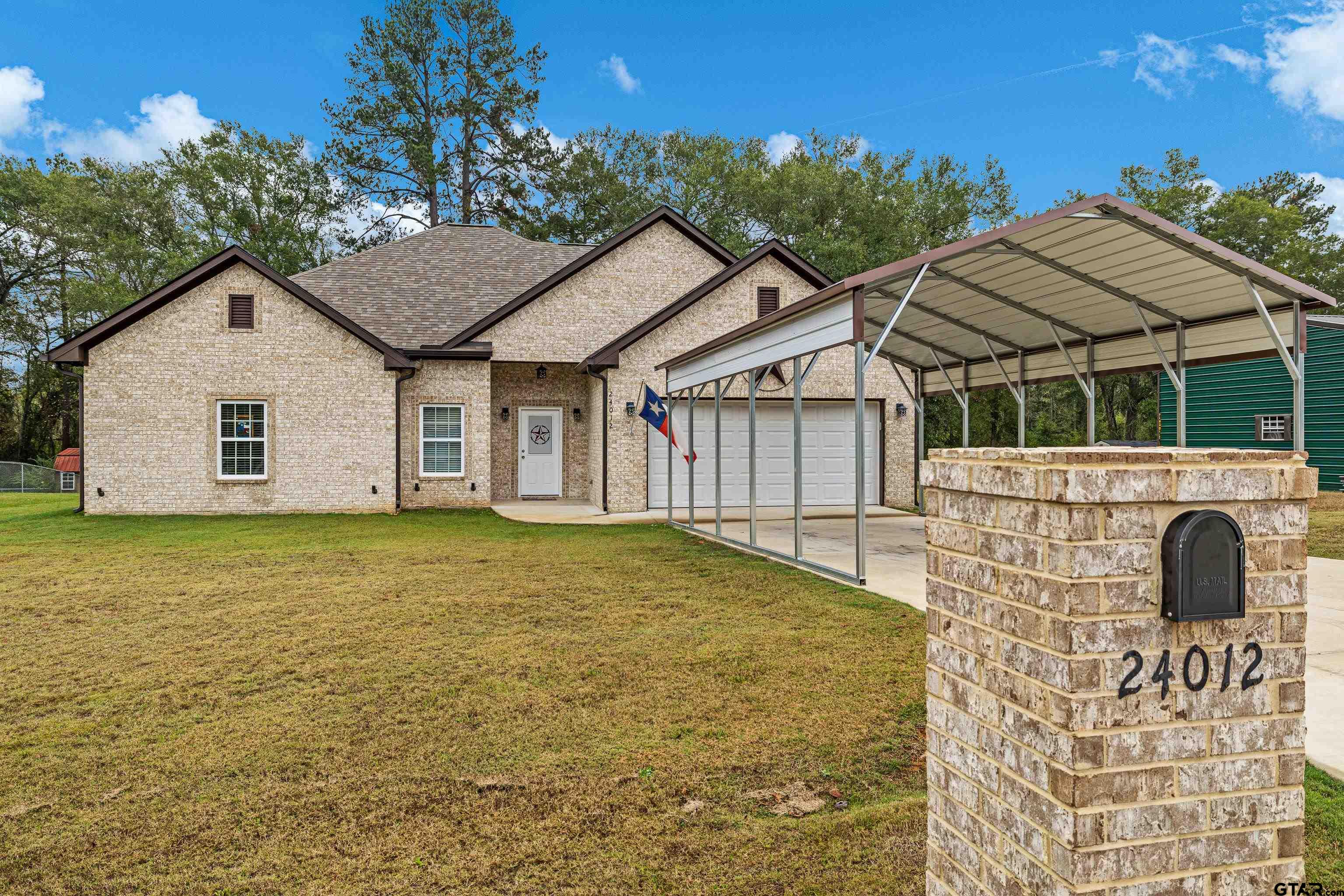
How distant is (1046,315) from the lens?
1248cm

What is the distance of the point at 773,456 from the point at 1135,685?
1508cm

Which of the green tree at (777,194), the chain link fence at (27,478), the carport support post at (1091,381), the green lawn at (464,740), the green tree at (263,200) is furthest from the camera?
the green tree at (263,200)

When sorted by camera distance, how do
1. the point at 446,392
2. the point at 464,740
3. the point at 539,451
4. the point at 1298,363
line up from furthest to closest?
the point at 539,451, the point at 446,392, the point at 1298,363, the point at 464,740

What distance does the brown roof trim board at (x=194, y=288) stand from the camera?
49.2 feet

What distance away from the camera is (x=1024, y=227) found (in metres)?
8.33

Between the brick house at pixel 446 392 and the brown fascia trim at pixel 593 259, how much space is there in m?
0.05

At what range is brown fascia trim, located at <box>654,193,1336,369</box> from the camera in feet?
26.0

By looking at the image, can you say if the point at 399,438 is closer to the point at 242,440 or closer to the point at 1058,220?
the point at 242,440

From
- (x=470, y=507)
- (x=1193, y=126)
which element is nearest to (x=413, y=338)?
(x=470, y=507)

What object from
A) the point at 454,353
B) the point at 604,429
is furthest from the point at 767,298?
the point at 454,353

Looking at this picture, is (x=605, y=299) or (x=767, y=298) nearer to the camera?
(x=767, y=298)

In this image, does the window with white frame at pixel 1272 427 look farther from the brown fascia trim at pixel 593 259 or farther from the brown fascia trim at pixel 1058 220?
the brown fascia trim at pixel 593 259

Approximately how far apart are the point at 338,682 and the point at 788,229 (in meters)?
28.4

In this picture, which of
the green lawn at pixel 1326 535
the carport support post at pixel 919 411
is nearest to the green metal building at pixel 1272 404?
the green lawn at pixel 1326 535
